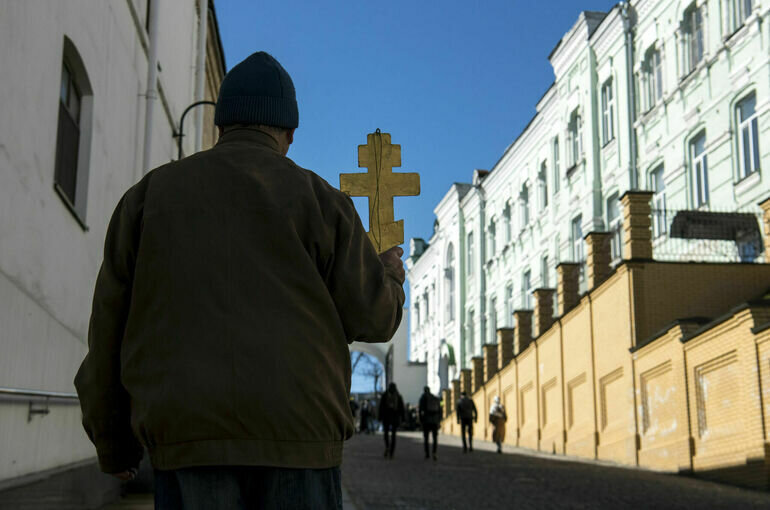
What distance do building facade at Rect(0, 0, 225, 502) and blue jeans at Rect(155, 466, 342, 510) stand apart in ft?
15.7

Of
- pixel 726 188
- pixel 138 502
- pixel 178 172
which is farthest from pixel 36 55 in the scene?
pixel 726 188

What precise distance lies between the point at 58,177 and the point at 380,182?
646 cm

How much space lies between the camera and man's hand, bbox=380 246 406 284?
10.2 ft

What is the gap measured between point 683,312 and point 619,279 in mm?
1534

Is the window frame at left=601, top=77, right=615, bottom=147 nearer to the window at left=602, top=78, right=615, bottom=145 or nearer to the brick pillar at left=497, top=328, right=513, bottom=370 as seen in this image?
the window at left=602, top=78, right=615, bottom=145

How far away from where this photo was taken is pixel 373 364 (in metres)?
83.9

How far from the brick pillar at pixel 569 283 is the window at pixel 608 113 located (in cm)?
609

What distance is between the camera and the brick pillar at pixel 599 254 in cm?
2462

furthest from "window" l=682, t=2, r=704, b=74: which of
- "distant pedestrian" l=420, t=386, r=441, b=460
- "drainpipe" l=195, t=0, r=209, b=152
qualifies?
"drainpipe" l=195, t=0, r=209, b=152

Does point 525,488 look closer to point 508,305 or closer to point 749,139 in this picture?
point 749,139

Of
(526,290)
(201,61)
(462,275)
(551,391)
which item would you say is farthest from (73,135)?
(462,275)

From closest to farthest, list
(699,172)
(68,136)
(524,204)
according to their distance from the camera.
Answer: (68,136) < (699,172) < (524,204)

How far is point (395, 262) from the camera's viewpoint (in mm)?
3203

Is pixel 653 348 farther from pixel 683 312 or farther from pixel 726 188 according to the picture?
pixel 726 188
